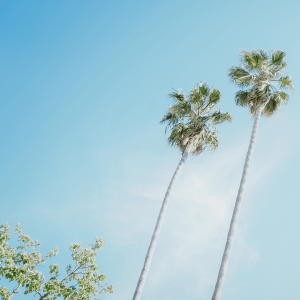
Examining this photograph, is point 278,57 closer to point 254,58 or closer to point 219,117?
point 254,58

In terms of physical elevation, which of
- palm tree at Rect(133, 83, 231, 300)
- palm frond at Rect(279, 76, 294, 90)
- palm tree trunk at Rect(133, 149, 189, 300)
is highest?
palm frond at Rect(279, 76, 294, 90)

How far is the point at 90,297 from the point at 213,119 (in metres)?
11.7

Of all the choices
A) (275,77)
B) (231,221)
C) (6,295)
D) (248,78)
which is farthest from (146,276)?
(275,77)

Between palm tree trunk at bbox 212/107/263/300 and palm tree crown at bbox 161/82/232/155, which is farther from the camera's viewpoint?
palm tree crown at bbox 161/82/232/155

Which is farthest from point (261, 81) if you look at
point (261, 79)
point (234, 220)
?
point (234, 220)

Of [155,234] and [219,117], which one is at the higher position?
[219,117]

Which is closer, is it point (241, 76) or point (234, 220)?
point (234, 220)

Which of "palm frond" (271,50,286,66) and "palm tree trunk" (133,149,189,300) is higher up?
"palm frond" (271,50,286,66)

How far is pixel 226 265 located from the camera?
10.5 metres

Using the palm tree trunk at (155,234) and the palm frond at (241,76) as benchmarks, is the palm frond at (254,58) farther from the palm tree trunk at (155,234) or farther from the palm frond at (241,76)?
the palm tree trunk at (155,234)

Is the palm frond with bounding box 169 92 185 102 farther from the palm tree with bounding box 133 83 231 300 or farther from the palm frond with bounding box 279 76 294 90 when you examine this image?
the palm frond with bounding box 279 76 294 90

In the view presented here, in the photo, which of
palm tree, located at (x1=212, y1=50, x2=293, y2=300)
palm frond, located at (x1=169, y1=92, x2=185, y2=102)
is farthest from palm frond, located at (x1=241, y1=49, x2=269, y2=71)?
palm frond, located at (x1=169, y1=92, x2=185, y2=102)

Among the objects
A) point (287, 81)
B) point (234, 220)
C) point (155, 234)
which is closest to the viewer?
point (234, 220)

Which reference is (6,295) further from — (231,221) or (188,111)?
(188,111)
